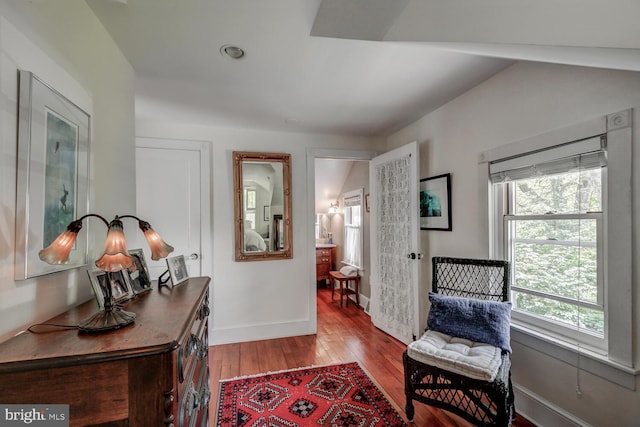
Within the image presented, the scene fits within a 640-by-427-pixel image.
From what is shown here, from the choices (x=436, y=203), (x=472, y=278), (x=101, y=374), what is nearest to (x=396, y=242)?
(x=436, y=203)

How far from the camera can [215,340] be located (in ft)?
9.62

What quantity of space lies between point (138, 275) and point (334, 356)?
199cm

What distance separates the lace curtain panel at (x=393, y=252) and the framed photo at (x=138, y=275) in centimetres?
226

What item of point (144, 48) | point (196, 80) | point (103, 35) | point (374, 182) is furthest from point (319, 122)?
point (103, 35)

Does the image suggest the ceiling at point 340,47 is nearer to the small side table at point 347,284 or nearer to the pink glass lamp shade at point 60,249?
the pink glass lamp shade at point 60,249

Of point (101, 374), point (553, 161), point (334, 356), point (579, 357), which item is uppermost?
point (553, 161)

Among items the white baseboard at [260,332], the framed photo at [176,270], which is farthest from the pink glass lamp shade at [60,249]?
the white baseboard at [260,332]

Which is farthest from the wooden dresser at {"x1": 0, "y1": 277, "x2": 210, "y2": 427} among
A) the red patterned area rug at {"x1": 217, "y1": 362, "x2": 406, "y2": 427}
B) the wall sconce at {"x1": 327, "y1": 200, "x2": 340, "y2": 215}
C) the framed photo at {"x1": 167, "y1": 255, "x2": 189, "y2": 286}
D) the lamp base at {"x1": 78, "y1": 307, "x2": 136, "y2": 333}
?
the wall sconce at {"x1": 327, "y1": 200, "x2": 340, "y2": 215}

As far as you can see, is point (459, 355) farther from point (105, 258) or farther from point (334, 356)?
point (105, 258)

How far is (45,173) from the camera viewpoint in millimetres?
904

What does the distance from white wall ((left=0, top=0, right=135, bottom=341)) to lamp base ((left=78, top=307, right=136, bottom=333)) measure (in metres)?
0.19

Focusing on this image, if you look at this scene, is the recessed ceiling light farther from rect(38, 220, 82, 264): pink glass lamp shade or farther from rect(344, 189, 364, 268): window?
rect(344, 189, 364, 268): window

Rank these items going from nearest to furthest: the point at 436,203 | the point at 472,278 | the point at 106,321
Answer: the point at 106,321 → the point at 472,278 → the point at 436,203

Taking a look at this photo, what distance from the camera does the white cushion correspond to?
4.89 ft
